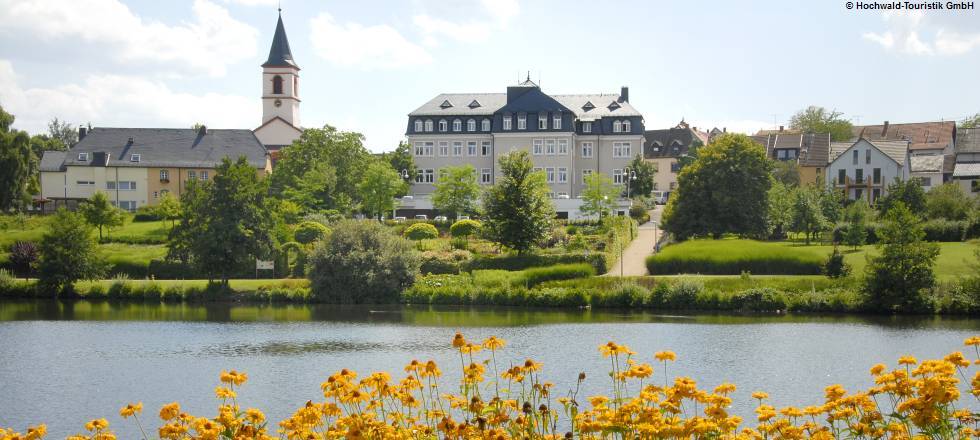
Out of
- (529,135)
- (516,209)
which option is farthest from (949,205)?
(529,135)

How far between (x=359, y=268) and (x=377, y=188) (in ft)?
81.5

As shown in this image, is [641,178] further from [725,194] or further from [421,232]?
[421,232]

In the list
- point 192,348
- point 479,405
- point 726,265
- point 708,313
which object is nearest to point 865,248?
point 726,265

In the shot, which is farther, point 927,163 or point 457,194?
point 927,163

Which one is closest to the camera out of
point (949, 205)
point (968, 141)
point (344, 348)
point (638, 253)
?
point (344, 348)

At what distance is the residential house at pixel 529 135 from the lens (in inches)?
3386

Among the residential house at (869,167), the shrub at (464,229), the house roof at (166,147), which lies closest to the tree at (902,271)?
the shrub at (464,229)

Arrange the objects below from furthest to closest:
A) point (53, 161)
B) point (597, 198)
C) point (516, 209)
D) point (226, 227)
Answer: point (53, 161) < point (597, 198) < point (516, 209) < point (226, 227)

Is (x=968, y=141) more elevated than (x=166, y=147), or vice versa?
(x=968, y=141)

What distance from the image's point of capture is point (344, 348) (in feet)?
114

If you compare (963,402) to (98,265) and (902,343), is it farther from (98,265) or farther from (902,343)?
(98,265)

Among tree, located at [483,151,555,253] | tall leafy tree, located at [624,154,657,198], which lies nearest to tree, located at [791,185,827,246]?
tree, located at [483,151,555,253]

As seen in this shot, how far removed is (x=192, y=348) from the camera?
35344mm

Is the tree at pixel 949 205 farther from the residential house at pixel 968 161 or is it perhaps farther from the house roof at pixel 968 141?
the house roof at pixel 968 141
